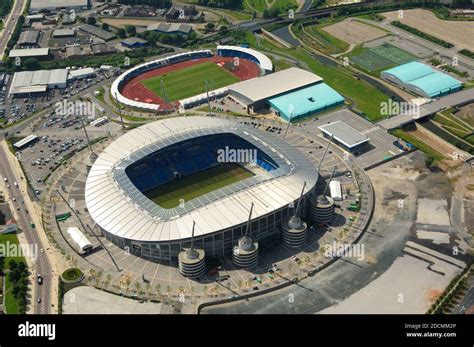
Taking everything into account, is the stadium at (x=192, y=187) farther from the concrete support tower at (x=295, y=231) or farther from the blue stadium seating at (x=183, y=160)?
the concrete support tower at (x=295, y=231)

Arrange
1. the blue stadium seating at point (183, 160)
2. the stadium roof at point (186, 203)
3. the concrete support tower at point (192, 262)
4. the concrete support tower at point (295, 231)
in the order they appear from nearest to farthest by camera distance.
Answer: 1. the concrete support tower at point (192, 262)
2. the stadium roof at point (186, 203)
3. the concrete support tower at point (295, 231)
4. the blue stadium seating at point (183, 160)

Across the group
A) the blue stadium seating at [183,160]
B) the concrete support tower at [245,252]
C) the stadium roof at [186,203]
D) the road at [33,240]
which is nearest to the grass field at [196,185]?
the blue stadium seating at [183,160]

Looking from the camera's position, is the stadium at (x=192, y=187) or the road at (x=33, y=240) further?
the stadium at (x=192, y=187)

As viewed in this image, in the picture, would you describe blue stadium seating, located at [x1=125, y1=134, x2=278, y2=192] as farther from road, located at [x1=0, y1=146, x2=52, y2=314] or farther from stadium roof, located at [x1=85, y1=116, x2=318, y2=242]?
road, located at [x1=0, y1=146, x2=52, y2=314]

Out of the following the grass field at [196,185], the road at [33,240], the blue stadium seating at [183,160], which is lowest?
the road at [33,240]

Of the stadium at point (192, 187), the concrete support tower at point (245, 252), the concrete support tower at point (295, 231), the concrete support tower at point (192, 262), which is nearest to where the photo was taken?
the concrete support tower at point (192, 262)

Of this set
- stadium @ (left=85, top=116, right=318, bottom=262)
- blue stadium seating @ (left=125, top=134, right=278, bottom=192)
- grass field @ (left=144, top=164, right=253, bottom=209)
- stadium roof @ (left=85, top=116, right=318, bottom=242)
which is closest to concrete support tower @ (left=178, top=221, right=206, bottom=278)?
stadium @ (left=85, top=116, right=318, bottom=262)

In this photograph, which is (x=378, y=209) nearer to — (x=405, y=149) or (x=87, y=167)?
(x=405, y=149)
